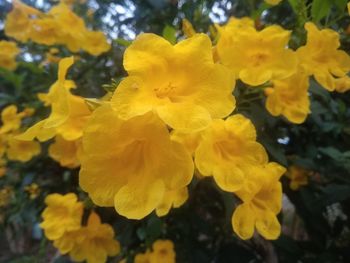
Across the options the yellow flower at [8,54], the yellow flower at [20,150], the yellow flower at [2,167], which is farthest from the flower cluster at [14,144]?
Result: the yellow flower at [8,54]

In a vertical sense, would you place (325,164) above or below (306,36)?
below

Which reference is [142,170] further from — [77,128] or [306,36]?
[306,36]

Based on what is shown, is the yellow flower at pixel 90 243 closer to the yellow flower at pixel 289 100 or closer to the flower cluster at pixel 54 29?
the yellow flower at pixel 289 100

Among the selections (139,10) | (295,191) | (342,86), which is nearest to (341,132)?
(295,191)

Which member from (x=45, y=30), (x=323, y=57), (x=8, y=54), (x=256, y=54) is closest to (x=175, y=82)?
(x=256, y=54)

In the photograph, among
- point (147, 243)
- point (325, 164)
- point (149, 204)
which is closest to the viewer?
point (149, 204)

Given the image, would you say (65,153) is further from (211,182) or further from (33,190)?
(33,190)
